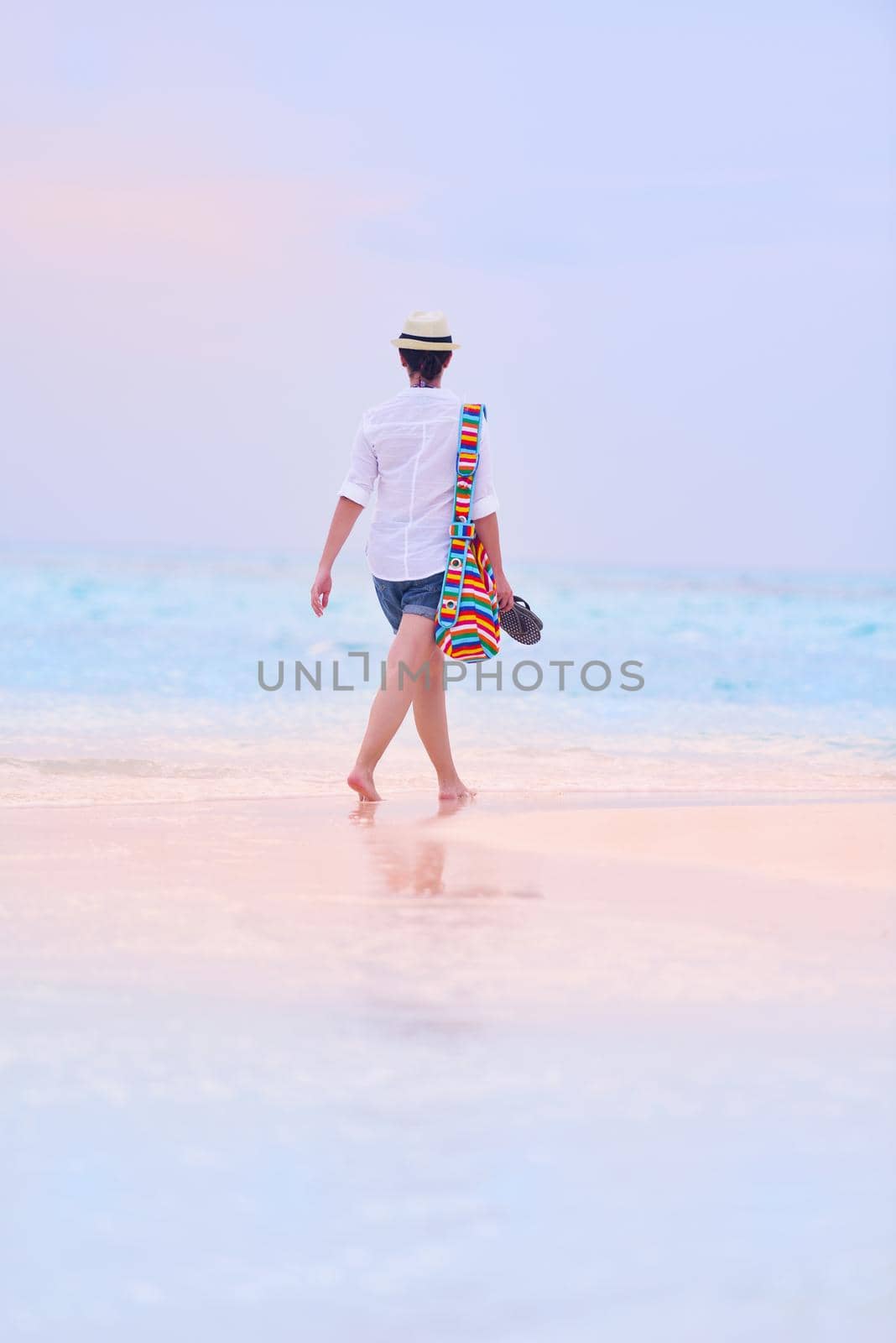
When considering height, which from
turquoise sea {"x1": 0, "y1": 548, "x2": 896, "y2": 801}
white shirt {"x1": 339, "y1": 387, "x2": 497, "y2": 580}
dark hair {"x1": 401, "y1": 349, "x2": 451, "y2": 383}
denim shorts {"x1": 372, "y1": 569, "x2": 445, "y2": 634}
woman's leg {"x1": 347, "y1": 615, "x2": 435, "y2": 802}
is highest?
dark hair {"x1": 401, "y1": 349, "x2": 451, "y2": 383}

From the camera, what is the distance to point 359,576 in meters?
41.0

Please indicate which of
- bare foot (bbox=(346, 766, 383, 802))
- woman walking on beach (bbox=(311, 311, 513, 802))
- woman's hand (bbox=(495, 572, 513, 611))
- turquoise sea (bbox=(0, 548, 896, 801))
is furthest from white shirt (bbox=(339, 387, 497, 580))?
turquoise sea (bbox=(0, 548, 896, 801))

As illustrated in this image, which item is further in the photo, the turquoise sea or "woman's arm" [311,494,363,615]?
the turquoise sea

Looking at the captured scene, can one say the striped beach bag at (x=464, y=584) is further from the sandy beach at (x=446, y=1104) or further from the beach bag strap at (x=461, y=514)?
the sandy beach at (x=446, y=1104)

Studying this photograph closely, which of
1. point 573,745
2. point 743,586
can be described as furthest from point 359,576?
point 573,745

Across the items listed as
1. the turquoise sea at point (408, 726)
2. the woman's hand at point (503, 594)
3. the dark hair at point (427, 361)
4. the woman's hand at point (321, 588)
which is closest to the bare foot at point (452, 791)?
the turquoise sea at point (408, 726)

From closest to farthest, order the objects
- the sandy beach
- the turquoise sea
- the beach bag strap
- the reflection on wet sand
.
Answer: the sandy beach → the reflection on wet sand → the beach bag strap → the turquoise sea

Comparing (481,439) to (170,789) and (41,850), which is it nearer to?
(170,789)

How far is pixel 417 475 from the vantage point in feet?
15.1

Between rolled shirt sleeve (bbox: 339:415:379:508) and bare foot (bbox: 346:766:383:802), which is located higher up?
rolled shirt sleeve (bbox: 339:415:379:508)

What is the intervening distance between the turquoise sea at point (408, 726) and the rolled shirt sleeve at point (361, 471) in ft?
3.41

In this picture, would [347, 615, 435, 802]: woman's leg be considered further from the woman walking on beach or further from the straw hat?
the straw hat

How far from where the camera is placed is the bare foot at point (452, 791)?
478cm

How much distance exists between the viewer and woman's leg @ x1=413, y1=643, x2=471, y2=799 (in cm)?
475
